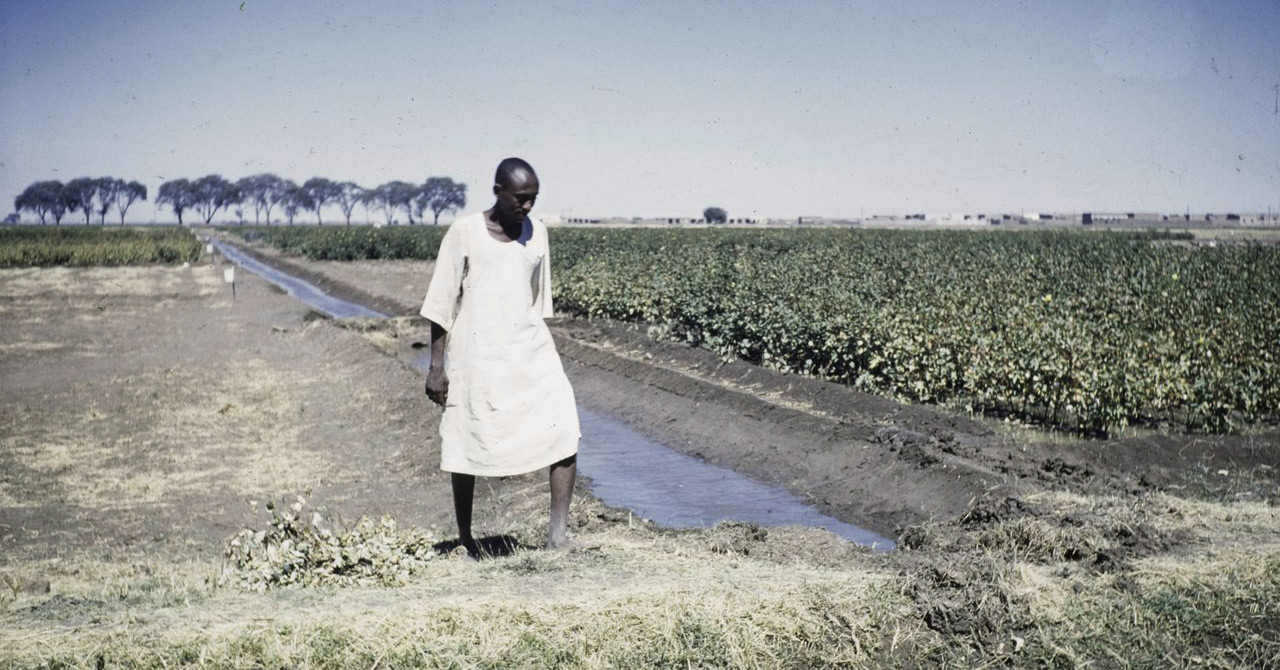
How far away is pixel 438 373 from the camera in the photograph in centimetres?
520

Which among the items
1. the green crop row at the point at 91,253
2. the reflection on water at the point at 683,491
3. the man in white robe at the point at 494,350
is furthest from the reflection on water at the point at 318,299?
the man in white robe at the point at 494,350

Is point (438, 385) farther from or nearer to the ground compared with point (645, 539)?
farther from the ground

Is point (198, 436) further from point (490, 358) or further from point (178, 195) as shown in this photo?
point (178, 195)

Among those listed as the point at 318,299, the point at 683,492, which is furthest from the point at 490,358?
the point at 318,299

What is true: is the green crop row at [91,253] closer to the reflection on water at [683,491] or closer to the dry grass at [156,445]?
the dry grass at [156,445]

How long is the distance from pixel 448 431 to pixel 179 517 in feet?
10.9

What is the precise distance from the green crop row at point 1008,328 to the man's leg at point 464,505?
694cm

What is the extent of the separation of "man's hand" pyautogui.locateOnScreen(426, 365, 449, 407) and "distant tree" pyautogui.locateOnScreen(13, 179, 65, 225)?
4980 inches

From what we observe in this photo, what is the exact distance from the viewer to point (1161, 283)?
1745 centimetres

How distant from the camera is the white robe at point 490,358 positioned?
5121mm

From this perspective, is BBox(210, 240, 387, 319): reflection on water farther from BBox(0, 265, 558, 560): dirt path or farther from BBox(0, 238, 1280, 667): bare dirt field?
BBox(0, 238, 1280, 667): bare dirt field

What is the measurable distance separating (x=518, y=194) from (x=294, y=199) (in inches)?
6291

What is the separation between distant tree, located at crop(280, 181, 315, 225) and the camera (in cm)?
15250

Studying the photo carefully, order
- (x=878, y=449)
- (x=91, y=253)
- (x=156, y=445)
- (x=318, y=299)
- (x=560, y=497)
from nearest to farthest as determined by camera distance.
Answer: (x=560, y=497) < (x=878, y=449) < (x=156, y=445) < (x=318, y=299) < (x=91, y=253)
